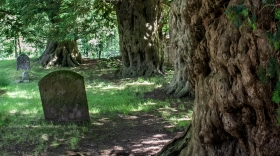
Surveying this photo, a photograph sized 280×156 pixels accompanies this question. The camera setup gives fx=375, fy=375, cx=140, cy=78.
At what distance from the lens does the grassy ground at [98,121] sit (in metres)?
6.98

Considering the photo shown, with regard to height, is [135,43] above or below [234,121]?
above

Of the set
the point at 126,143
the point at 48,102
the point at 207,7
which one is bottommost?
the point at 126,143

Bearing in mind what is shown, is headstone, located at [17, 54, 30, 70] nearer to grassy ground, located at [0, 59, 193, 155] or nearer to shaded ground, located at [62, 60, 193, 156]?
grassy ground, located at [0, 59, 193, 155]

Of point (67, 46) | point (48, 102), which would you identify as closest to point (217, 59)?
point (48, 102)

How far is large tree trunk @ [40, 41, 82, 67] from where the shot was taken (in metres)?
24.6

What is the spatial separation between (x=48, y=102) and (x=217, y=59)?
600 cm

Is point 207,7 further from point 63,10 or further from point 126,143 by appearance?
point 63,10

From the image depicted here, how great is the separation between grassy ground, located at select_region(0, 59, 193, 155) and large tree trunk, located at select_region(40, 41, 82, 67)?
9436 mm

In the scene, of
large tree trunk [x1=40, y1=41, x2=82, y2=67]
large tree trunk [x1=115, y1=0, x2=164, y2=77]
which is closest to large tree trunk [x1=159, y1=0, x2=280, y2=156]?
large tree trunk [x1=115, y1=0, x2=164, y2=77]

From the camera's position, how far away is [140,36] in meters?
17.4

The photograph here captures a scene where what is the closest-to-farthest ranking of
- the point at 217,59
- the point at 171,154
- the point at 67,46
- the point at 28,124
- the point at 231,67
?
the point at 231,67
the point at 217,59
the point at 171,154
the point at 28,124
the point at 67,46

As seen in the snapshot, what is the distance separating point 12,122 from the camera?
9.01m

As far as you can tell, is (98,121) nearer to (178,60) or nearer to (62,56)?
(178,60)

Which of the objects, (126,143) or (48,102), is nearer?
(126,143)
